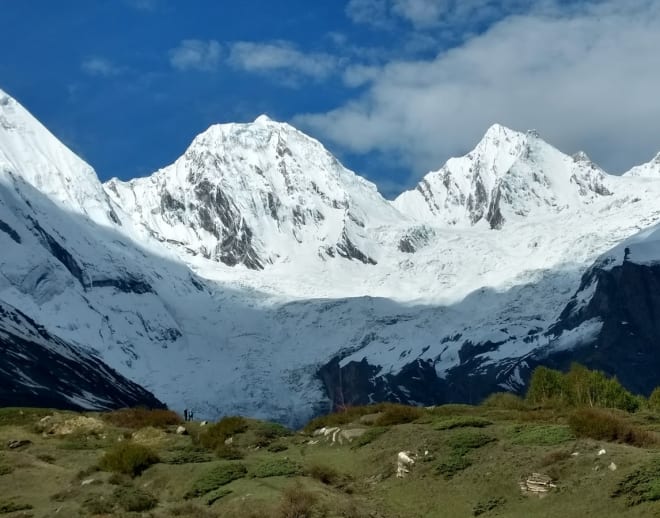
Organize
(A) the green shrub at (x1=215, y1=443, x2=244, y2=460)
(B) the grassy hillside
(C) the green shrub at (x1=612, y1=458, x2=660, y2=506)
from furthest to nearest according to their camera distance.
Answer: (A) the green shrub at (x1=215, y1=443, x2=244, y2=460) → (B) the grassy hillside → (C) the green shrub at (x1=612, y1=458, x2=660, y2=506)

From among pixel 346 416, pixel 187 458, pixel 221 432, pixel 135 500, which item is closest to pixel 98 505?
pixel 135 500

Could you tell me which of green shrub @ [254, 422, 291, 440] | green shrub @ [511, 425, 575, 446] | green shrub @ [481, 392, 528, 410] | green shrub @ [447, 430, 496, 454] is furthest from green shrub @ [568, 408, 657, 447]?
green shrub @ [481, 392, 528, 410]

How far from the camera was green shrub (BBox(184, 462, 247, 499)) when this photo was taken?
39812 millimetres

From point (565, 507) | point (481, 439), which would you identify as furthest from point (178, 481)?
point (565, 507)

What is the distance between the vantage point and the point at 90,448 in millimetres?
52562

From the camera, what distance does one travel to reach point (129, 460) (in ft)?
144

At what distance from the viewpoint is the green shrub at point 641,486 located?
106 ft

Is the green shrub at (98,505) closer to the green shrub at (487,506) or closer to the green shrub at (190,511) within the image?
the green shrub at (190,511)

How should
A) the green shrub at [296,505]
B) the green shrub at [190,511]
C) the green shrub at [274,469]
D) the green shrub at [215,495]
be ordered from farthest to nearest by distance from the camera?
the green shrub at [274,469]
the green shrub at [215,495]
the green shrub at [190,511]
the green shrub at [296,505]

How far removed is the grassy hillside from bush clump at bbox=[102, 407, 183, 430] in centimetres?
519

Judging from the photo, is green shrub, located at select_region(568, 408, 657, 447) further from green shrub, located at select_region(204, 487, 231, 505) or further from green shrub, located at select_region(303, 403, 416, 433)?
green shrub, located at select_region(303, 403, 416, 433)

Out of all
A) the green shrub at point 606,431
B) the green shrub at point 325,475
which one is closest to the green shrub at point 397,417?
the green shrub at point 325,475

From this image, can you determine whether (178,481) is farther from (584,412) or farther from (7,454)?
(584,412)

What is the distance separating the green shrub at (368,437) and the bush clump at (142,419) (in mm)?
15573
